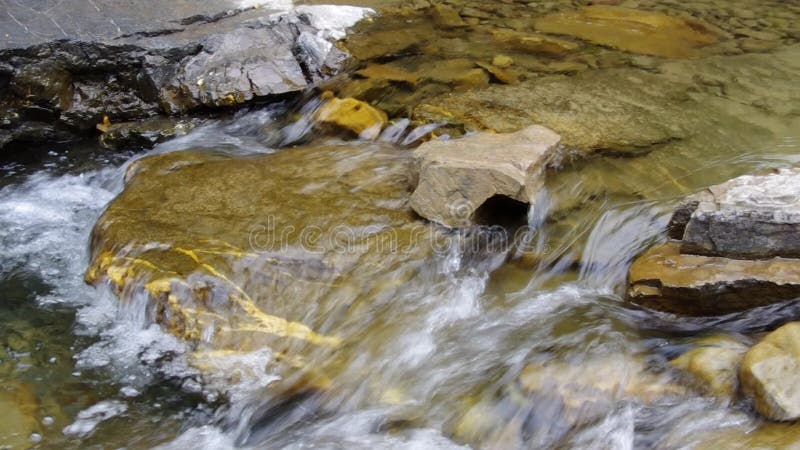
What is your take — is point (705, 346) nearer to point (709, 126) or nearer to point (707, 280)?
point (707, 280)

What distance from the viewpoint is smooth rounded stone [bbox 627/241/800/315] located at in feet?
9.80

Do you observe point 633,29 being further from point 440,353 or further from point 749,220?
point 440,353

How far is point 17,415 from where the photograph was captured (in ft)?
10.2

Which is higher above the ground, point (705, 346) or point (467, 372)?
point (705, 346)

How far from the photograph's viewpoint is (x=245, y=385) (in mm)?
3230

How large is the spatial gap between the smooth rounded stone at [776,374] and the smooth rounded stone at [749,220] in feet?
1.41

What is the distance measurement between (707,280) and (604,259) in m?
0.67

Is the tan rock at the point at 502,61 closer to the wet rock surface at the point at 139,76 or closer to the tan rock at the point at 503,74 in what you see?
the tan rock at the point at 503,74

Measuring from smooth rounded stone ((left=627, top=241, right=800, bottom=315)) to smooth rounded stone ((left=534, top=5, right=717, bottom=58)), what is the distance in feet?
10.3

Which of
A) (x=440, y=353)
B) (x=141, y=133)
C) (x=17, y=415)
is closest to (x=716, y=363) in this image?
(x=440, y=353)

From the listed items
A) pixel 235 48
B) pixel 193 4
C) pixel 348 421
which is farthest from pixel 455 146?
pixel 193 4

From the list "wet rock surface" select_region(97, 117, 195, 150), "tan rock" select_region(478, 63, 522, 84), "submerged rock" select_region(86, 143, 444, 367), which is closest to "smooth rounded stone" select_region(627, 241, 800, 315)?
"submerged rock" select_region(86, 143, 444, 367)

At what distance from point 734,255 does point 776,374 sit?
2.30 feet

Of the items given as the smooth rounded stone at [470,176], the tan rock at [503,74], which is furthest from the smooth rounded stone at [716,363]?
the tan rock at [503,74]
